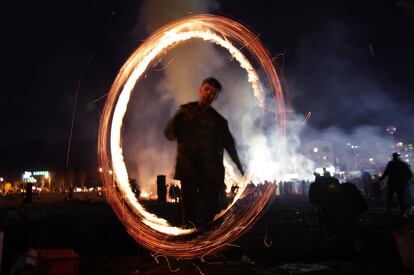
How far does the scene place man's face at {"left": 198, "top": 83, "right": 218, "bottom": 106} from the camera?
16.3 feet

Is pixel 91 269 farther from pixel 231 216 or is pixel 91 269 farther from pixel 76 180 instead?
pixel 76 180

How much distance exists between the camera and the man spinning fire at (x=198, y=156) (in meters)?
4.99

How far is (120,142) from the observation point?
254 inches

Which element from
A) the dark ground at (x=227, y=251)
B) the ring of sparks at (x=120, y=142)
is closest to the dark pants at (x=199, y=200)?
the ring of sparks at (x=120, y=142)

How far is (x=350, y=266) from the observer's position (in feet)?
14.5

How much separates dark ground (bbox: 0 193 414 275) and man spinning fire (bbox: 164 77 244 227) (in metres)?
0.71

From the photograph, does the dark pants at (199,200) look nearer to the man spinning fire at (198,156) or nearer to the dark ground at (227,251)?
the man spinning fire at (198,156)

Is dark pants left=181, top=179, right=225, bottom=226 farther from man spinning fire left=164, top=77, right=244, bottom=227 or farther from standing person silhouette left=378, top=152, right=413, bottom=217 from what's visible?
standing person silhouette left=378, top=152, right=413, bottom=217

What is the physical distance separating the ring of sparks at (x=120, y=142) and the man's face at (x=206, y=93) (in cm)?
164

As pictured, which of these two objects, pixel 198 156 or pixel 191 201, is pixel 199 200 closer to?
pixel 191 201

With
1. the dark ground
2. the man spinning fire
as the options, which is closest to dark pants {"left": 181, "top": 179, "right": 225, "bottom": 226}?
the man spinning fire

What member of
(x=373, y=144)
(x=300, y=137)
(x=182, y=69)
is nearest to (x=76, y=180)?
(x=182, y=69)

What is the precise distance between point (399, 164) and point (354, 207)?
4.61 meters

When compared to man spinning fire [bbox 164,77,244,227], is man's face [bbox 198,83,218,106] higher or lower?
higher
